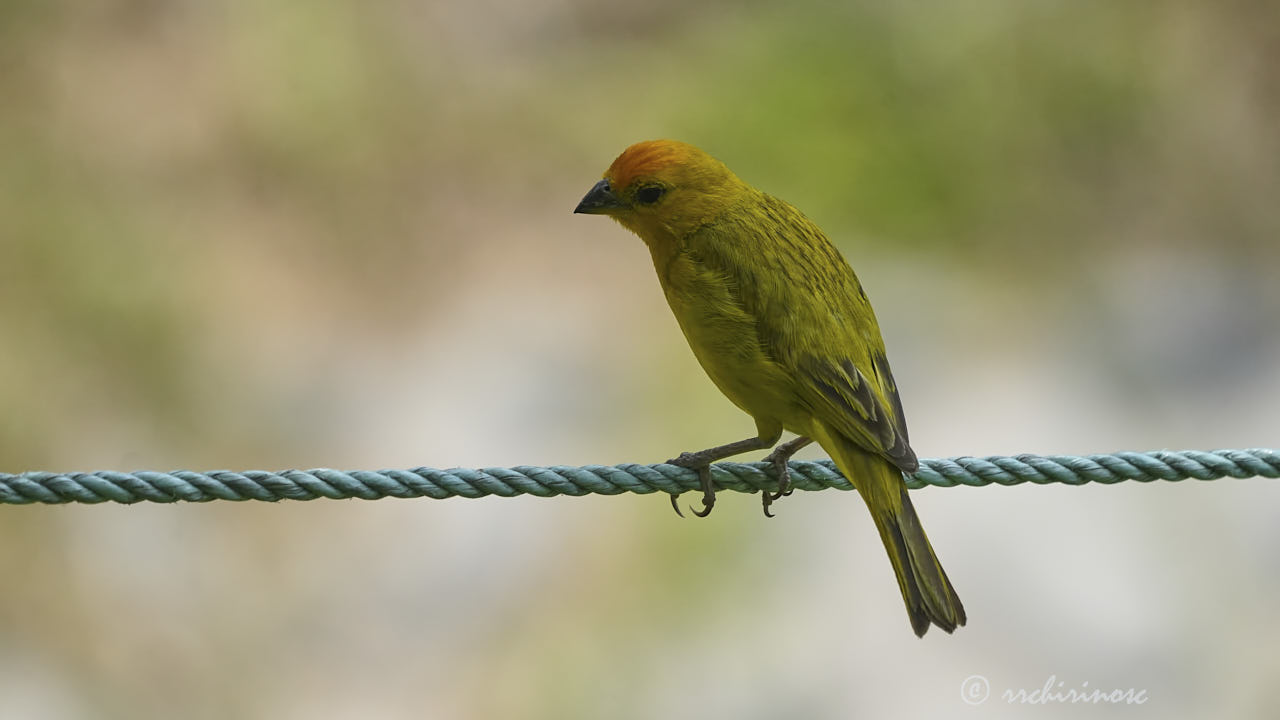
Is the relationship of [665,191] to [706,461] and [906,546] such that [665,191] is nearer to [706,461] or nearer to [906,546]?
[706,461]

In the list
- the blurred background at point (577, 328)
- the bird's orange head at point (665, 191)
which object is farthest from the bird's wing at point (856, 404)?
the blurred background at point (577, 328)

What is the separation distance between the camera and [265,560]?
21.8 feet

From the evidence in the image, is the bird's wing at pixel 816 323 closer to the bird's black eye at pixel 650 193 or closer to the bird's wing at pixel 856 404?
the bird's wing at pixel 856 404

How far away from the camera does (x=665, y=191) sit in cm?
430

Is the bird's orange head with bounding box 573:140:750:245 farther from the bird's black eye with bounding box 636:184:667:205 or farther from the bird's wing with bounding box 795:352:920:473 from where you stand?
the bird's wing with bounding box 795:352:920:473

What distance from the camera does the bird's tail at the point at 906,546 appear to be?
11.6ft

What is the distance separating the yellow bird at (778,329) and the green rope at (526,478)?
0.42 ft

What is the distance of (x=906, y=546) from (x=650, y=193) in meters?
1.51

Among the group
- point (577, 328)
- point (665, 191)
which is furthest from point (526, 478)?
point (577, 328)

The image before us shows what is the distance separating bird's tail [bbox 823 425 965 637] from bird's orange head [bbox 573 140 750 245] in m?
1.05

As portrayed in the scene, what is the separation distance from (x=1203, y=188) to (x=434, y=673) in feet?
20.3

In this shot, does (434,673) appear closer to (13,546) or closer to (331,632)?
(331,632)

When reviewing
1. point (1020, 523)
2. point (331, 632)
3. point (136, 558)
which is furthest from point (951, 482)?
point (136, 558)

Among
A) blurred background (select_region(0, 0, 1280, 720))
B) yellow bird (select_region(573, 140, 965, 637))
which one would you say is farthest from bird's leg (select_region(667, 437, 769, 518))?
blurred background (select_region(0, 0, 1280, 720))
